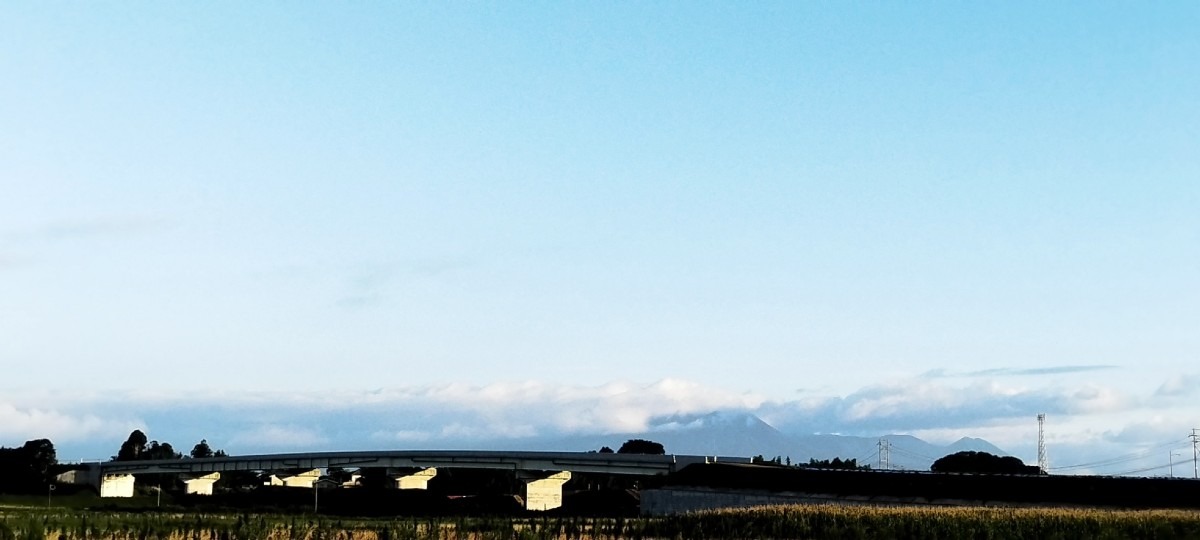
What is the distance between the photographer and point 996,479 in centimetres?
11644

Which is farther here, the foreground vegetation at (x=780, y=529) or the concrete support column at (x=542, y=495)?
the concrete support column at (x=542, y=495)

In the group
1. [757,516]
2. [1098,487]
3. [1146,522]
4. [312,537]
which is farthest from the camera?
[1098,487]

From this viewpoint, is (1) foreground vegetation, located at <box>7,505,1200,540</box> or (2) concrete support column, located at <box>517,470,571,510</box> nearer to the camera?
(1) foreground vegetation, located at <box>7,505,1200,540</box>

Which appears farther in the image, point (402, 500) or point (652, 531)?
point (402, 500)

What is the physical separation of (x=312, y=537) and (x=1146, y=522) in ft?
152

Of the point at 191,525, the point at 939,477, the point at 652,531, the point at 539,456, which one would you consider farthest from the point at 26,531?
the point at 539,456

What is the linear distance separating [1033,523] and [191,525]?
163 feet

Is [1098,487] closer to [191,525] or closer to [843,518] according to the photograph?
[843,518]

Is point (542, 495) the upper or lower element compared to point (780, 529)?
lower

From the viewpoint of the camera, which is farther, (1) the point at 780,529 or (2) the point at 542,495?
(2) the point at 542,495

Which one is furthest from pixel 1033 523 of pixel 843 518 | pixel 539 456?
pixel 539 456

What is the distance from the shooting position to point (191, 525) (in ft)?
251

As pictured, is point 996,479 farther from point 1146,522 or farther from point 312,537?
point 312,537

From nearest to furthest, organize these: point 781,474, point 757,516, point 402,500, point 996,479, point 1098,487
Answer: point 757,516, point 1098,487, point 996,479, point 781,474, point 402,500
